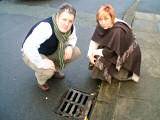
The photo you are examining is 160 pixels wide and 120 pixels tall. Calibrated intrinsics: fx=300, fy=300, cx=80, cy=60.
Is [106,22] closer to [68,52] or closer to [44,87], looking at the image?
[68,52]

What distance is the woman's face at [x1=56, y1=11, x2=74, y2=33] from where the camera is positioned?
3489mm

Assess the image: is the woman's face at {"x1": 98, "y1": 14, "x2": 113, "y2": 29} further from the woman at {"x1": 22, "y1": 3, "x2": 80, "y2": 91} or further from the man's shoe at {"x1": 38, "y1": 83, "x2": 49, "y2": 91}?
the man's shoe at {"x1": 38, "y1": 83, "x2": 49, "y2": 91}

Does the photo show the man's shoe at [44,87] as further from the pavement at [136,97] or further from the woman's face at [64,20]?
the woman's face at [64,20]

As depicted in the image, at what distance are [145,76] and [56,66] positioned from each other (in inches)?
51.6

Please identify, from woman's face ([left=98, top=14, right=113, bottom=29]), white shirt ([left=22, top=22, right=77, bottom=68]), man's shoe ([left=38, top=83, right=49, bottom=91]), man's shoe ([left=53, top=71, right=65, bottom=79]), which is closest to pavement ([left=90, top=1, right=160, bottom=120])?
man's shoe ([left=53, top=71, right=65, bottom=79])

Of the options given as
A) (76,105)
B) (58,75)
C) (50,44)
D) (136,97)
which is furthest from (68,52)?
(136,97)

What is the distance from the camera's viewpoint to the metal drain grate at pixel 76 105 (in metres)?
3.67

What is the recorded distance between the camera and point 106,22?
12.3 feet

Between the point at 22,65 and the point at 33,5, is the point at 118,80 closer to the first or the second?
the point at 22,65

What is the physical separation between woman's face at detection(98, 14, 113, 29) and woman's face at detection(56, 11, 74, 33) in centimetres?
41

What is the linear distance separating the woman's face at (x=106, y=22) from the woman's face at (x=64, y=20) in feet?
1.34

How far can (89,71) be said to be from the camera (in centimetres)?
453

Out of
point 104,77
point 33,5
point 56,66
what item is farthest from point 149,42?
point 33,5

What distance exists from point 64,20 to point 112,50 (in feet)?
2.49
